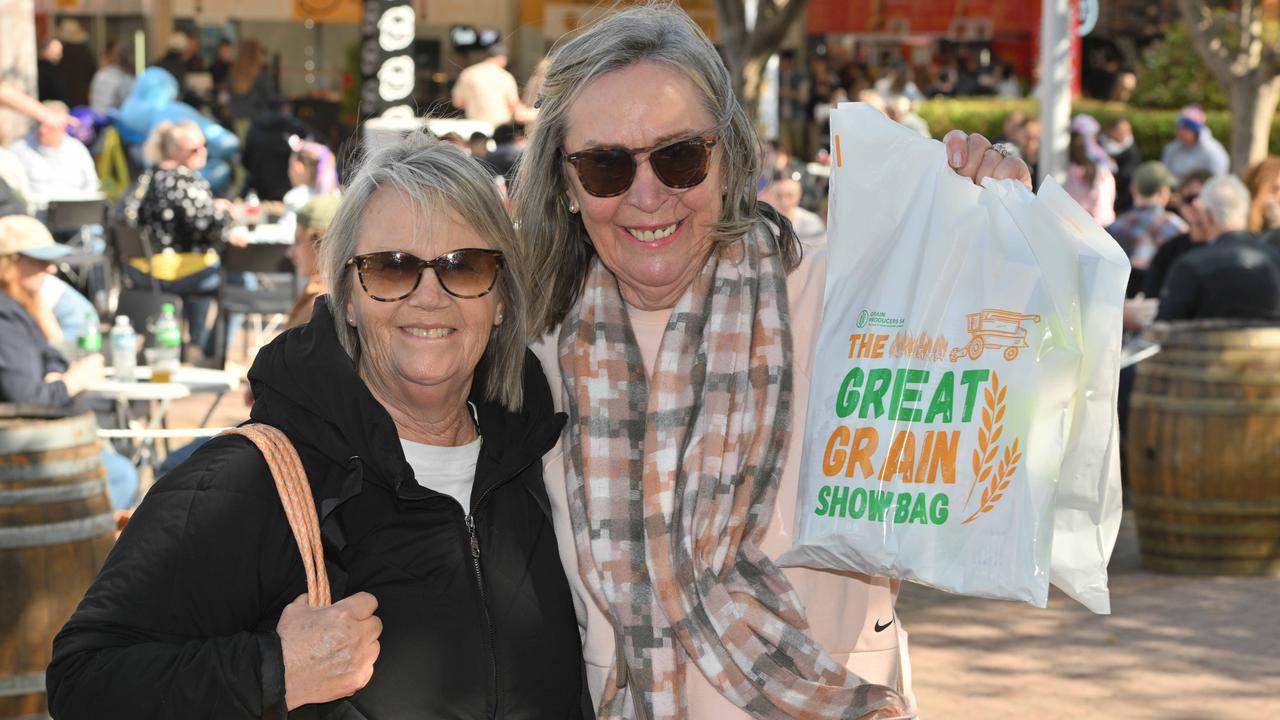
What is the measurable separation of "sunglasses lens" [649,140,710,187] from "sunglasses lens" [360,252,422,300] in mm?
475

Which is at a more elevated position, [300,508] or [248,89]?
[248,89]

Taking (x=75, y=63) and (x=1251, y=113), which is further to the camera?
(x=75, y=63)

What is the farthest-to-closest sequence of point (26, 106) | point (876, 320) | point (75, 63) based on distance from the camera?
1. point (75, 63)
2. point (26, 106)
3. point (876, 320)

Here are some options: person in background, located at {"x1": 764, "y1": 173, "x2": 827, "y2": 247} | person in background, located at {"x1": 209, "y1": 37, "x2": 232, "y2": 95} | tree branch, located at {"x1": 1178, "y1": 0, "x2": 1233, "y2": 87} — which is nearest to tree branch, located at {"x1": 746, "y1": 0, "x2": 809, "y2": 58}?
tree branch, located at {"x1": 1178, "y1": 0, "x2": 1233, "y2": 87}

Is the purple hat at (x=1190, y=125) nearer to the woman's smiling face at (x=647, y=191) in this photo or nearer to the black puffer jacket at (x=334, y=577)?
the woman's smiling face at (x=647, y=191)

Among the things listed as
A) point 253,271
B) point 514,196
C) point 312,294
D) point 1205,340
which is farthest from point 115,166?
point 514,196

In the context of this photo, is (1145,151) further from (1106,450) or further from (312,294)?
(1106,450)

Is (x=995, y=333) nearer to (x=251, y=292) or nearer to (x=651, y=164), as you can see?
(x=651, y=164)

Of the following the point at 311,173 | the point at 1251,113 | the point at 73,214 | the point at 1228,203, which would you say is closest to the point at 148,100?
the point at 311,173

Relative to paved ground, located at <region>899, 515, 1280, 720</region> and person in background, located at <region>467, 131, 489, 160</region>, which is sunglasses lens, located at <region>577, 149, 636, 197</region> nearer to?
paved ground, located at <region>899, 515, 1280, 720</region>

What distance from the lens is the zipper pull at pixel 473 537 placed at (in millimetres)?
2412

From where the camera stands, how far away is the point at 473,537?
7.96 ft

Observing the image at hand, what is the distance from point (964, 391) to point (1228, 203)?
22.7 feet

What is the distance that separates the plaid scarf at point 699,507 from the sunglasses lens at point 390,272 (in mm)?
410
